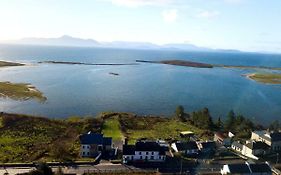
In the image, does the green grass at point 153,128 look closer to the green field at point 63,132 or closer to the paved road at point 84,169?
the green field at point 63,132

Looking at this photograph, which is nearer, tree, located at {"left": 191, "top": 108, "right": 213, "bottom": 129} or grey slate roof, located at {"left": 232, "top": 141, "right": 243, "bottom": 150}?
grey slate roof, located at {"left": 232, "top": 141, "right": 243, "bottom": 150}

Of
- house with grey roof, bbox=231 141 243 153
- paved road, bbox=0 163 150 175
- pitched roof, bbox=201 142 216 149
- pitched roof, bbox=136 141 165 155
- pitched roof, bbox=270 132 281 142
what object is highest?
pitched roof, bbox=270 132 281 142

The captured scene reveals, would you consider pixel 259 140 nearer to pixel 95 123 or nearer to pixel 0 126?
pixel 95 123

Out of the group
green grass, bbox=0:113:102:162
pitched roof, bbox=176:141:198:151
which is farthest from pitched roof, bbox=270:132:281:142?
green grass, bbox=0:113:102:162

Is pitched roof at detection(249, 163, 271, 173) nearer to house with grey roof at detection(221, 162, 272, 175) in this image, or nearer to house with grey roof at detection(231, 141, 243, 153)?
house with grey roof at detection(221, 162, 272, 175)

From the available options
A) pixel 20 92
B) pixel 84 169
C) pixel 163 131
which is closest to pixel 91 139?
pixel 84 169

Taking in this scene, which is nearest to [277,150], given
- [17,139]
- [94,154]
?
[94,154]
